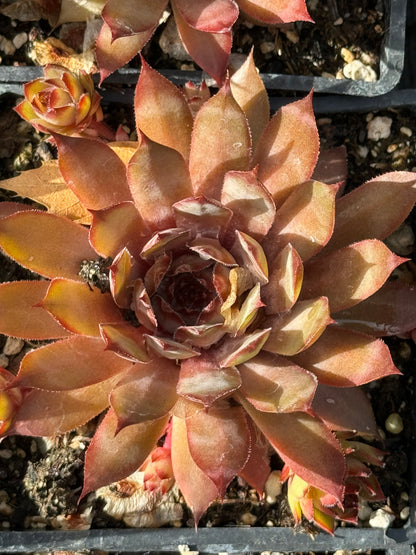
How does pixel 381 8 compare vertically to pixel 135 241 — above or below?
above

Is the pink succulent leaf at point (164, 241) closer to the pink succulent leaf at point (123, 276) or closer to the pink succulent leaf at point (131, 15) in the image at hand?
the pink succulent leaf at point (123, 276)

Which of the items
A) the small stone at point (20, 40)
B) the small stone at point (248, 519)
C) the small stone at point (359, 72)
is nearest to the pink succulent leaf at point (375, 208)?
the small stone at point (359, 72)

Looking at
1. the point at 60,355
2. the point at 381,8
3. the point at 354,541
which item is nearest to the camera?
the point at 60,355

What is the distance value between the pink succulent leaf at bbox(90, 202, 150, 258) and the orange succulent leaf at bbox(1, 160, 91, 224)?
0.28m

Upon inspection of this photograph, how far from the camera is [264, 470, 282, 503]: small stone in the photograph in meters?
1.55

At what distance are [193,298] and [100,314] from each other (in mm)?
192

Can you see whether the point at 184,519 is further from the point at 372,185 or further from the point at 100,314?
the point at 372,185

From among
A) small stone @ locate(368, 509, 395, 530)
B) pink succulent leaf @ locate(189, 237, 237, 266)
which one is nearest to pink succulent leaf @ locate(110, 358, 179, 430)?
pink succulent leaf @ locate(189, 237, 237, 266)

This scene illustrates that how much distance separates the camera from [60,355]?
3.84ft

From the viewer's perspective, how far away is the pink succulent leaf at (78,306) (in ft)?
3.62

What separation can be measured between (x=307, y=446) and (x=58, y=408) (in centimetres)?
46

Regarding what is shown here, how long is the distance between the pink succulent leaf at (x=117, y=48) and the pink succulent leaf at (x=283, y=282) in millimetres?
548

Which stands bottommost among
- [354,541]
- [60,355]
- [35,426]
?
[354,541]

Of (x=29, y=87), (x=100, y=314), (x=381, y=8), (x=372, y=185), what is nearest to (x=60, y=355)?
(x=100, y=314)
